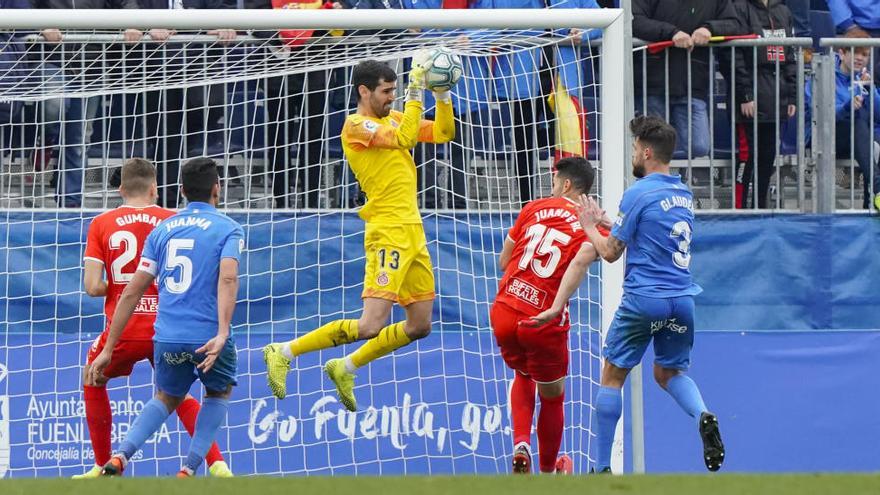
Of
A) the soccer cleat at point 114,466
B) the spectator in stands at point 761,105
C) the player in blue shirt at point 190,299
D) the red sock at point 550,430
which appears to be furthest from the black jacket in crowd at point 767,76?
the soccer cleat at point 114,466

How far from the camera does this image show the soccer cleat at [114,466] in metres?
7.89

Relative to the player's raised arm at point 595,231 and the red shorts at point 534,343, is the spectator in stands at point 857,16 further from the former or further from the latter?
the player's raised arm at point 595,231

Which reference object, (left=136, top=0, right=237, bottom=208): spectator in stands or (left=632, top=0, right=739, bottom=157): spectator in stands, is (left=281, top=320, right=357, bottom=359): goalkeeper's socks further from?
(left=632, top=0, right=739, bottom=157): spectator in stands

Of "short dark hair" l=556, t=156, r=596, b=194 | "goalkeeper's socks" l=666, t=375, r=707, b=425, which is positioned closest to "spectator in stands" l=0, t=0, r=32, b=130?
"short dark hair" l=556, t=156, r=596, b=194

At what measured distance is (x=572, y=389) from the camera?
33.1 feet

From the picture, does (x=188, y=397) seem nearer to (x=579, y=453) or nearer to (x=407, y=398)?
(x=407, y=398)

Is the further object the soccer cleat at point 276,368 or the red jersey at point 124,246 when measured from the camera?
the soccer cleat at point 276,368

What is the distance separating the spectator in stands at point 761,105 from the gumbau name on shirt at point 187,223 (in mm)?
4438

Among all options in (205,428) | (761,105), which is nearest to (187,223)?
(205,428)

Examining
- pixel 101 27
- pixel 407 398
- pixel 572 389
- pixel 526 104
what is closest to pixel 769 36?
pixel 526 104

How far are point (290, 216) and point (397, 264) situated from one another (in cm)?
183

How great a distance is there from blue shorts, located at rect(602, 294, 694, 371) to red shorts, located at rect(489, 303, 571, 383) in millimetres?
559

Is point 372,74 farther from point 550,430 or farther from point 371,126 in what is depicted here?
point 550,430

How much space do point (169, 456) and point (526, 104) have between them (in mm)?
3292
